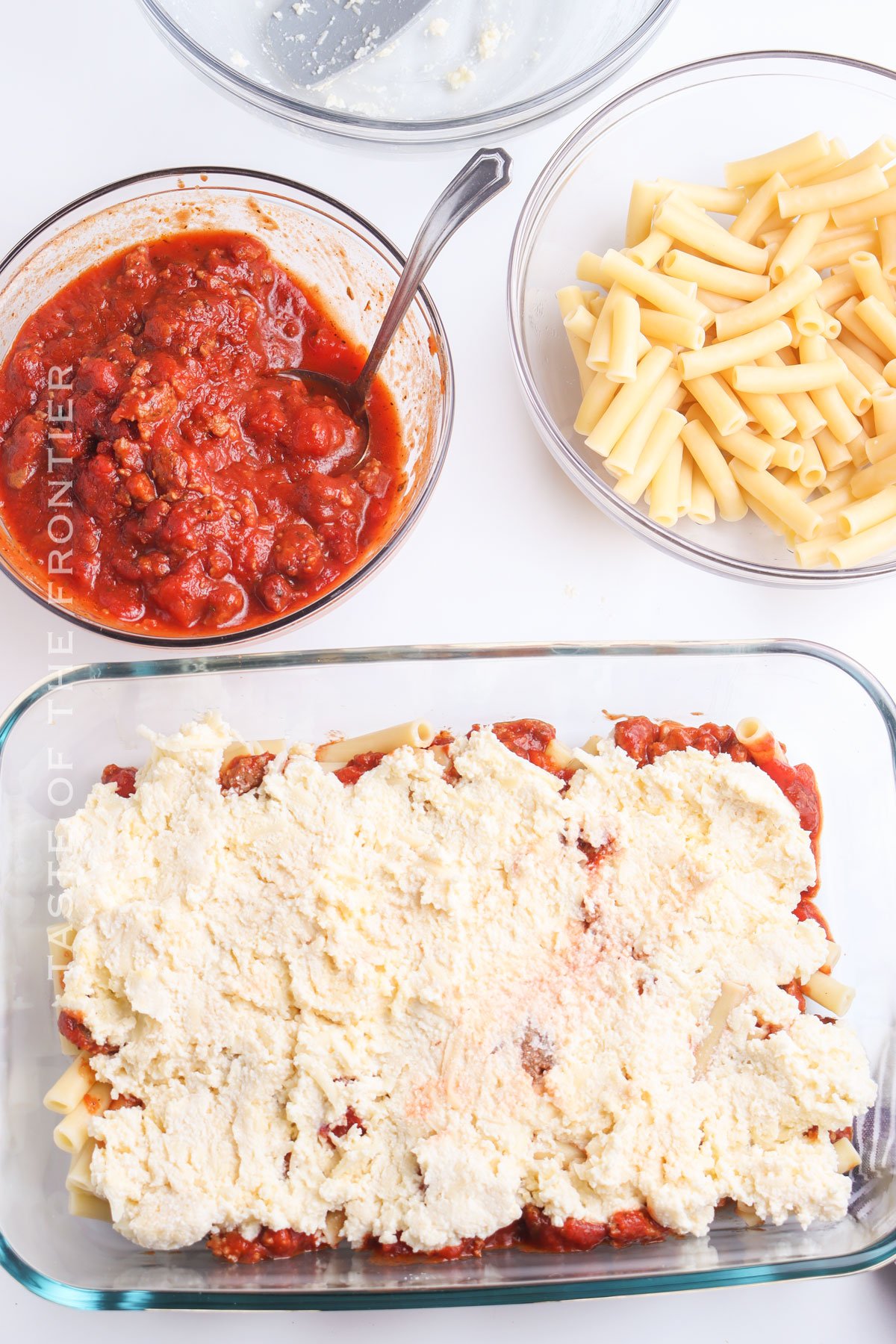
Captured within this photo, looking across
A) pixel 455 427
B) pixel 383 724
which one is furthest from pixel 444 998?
pixel 455 427

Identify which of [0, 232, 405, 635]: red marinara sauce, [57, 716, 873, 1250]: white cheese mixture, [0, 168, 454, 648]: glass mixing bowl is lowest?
[57, 716, 873, 1250]: white cheese mixture

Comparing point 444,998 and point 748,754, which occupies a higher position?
point 748,754

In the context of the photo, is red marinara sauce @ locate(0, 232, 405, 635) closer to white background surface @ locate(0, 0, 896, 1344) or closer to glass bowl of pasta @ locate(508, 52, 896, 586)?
white background surface @ locate(0, 0, 896, 1344)

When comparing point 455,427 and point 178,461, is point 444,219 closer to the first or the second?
point 455,427

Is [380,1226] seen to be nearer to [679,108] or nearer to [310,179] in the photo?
[310,179]

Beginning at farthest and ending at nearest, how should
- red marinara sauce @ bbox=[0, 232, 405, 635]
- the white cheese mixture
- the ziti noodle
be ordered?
the ziti noodle → red marinara sauce @ bbox=[0, 232, 405, 635] → the white cheese mixture

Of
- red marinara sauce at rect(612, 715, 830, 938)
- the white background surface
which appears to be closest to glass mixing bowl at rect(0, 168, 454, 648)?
the white background surface

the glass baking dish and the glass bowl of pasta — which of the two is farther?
the glass bowl of pasta

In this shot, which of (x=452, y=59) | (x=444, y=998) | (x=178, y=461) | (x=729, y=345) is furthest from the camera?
(x=452, y=59)
